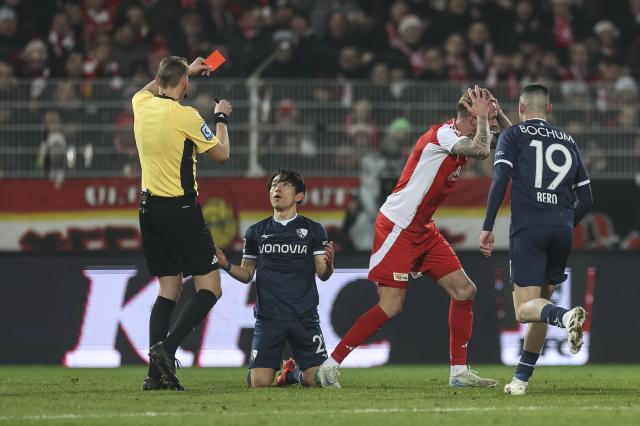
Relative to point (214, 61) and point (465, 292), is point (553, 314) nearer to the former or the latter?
point (465, 292)

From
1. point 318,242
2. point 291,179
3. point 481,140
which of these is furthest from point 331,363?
point 481,140

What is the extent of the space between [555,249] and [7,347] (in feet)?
19.3

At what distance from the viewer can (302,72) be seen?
1684cm

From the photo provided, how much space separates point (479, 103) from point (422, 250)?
126 cm

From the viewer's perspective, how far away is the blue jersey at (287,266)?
9727 millimetres

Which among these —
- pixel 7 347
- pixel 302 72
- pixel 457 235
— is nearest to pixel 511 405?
pixel 7 347

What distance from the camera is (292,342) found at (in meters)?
9.74

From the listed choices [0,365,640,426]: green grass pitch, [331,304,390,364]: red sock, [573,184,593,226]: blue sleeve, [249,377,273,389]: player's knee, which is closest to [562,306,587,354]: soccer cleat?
[0,365,640,426]: green grass pitch

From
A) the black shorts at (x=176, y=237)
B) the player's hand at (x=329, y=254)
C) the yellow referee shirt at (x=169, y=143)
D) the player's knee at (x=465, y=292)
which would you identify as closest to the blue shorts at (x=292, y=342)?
the player's hand at (x=329, y=254)

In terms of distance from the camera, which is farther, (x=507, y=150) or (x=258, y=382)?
(x=258, y=382)

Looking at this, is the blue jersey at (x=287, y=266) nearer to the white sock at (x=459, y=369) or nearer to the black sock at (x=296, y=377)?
the black sock at (x=296, y=377)

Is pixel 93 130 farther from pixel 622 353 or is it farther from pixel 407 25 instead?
pixel 622 353

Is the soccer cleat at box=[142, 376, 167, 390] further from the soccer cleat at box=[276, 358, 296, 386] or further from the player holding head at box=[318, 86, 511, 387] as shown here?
the player holding head at box=[318, 86, 511, 387]

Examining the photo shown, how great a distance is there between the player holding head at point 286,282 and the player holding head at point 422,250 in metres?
0.28
